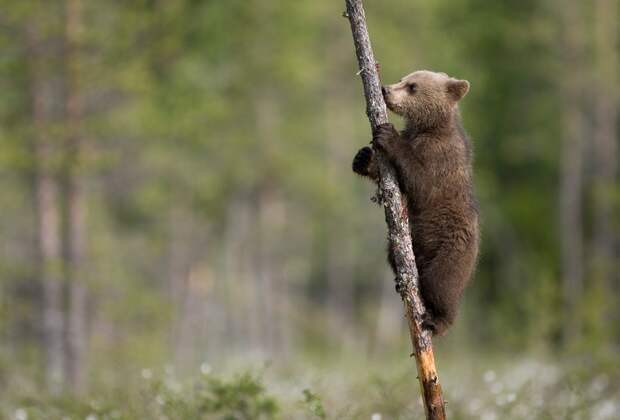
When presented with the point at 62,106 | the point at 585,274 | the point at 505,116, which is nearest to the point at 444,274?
the point at 62,106

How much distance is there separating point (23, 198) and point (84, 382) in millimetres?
9122

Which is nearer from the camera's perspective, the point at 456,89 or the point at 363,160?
the point at 363,160

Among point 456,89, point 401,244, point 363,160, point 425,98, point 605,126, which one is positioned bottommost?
point 401,244

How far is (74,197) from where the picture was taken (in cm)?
1491

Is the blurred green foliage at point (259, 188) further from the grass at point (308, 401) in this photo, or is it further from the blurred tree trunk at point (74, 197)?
the blurred tree trunk at point (74, 197)

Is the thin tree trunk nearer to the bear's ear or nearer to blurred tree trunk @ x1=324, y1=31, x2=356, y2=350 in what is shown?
the bear's ear

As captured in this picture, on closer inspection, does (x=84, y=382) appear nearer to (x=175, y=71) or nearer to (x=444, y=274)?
(x=175, y=71)

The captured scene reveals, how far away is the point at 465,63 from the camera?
102ft

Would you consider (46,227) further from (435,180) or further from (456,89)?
(435,180)

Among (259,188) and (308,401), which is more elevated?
(259,188)

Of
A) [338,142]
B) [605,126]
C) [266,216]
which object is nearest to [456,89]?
[266,216]

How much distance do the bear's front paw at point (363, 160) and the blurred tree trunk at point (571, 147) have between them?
17193 millimetres

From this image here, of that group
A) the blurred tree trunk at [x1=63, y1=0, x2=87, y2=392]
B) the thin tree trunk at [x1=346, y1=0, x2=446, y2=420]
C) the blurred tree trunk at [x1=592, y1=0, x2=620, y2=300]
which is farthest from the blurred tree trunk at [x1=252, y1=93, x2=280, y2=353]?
the thin tree trunk at [x1=346, y1=0, x2=446, y2=420]

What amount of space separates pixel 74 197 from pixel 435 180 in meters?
9.43
